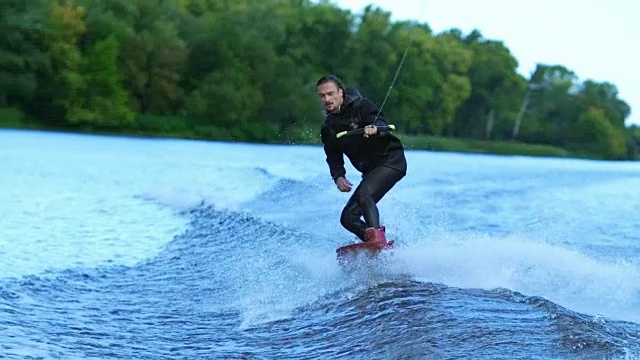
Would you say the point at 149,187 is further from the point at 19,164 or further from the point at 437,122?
the point at 437,122

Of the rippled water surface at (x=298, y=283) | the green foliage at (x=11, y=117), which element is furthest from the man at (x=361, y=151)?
the green foliage at (x=11, y=117)

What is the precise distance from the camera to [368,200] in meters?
8.49

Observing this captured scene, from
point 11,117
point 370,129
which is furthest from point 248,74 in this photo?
point 370,129

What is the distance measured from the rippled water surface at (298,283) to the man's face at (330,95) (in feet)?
4.67

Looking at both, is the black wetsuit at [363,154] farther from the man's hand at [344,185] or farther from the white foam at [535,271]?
the white foam at [535,271]

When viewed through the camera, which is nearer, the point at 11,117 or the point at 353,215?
the point at 353,215

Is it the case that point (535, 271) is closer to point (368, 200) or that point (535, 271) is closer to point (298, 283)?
point (368, 200)

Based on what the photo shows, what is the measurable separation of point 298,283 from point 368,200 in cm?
100

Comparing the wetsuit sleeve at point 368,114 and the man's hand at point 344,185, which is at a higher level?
the wetsuit sleeve at point 368,114

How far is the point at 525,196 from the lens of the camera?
830 inches

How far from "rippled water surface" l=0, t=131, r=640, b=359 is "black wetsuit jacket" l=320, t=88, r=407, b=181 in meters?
0.88

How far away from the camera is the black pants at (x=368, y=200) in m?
8.45

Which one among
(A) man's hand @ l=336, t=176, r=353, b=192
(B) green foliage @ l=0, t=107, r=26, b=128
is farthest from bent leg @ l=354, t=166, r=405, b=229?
(B) green foliage @ l=0, t=107, r=26, b=128

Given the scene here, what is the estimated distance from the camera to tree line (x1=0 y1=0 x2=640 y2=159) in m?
59.8
